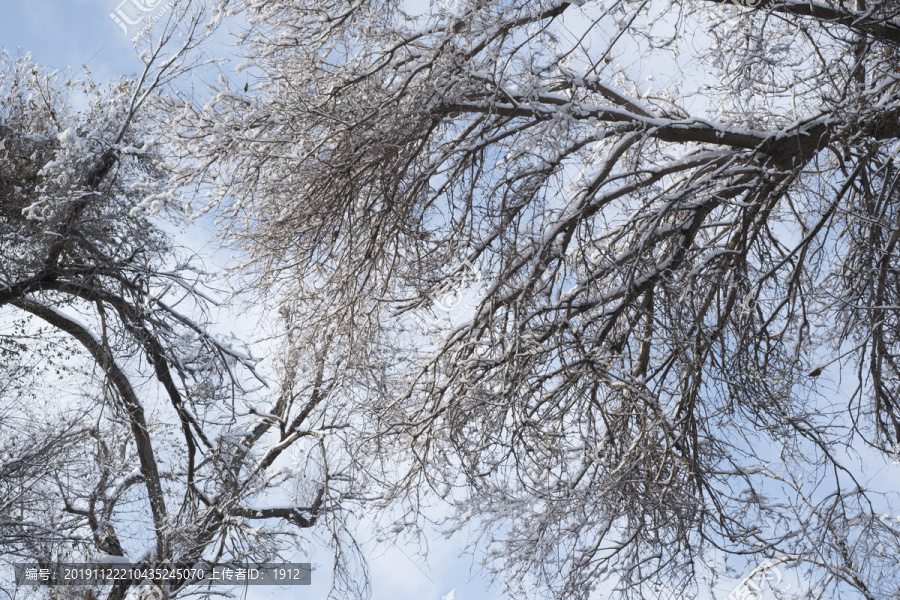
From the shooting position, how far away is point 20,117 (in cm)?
970

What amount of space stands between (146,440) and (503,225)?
23.0 feet

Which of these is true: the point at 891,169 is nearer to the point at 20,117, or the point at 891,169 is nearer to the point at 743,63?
the point at 743,63

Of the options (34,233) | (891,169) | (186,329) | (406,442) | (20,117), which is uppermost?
(20,117)

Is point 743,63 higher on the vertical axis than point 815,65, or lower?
lower

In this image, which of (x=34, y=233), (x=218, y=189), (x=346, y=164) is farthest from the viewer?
(x=34, y=233)

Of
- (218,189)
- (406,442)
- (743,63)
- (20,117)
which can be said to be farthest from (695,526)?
(20,117)

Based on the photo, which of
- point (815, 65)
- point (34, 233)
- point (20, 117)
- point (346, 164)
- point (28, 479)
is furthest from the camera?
point (20, 117)

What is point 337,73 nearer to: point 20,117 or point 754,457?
point 754,457

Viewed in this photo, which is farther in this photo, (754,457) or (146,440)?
(146,440)

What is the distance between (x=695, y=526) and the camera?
20.1ft

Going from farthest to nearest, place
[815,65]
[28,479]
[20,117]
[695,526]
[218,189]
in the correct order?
[20,117] < [28,479] < [815,65] < [218,189] < [695,526]

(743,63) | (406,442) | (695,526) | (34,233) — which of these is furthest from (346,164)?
(34,233)

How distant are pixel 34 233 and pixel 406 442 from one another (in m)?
5.87

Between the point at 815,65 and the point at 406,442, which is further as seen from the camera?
the point at 815,65
